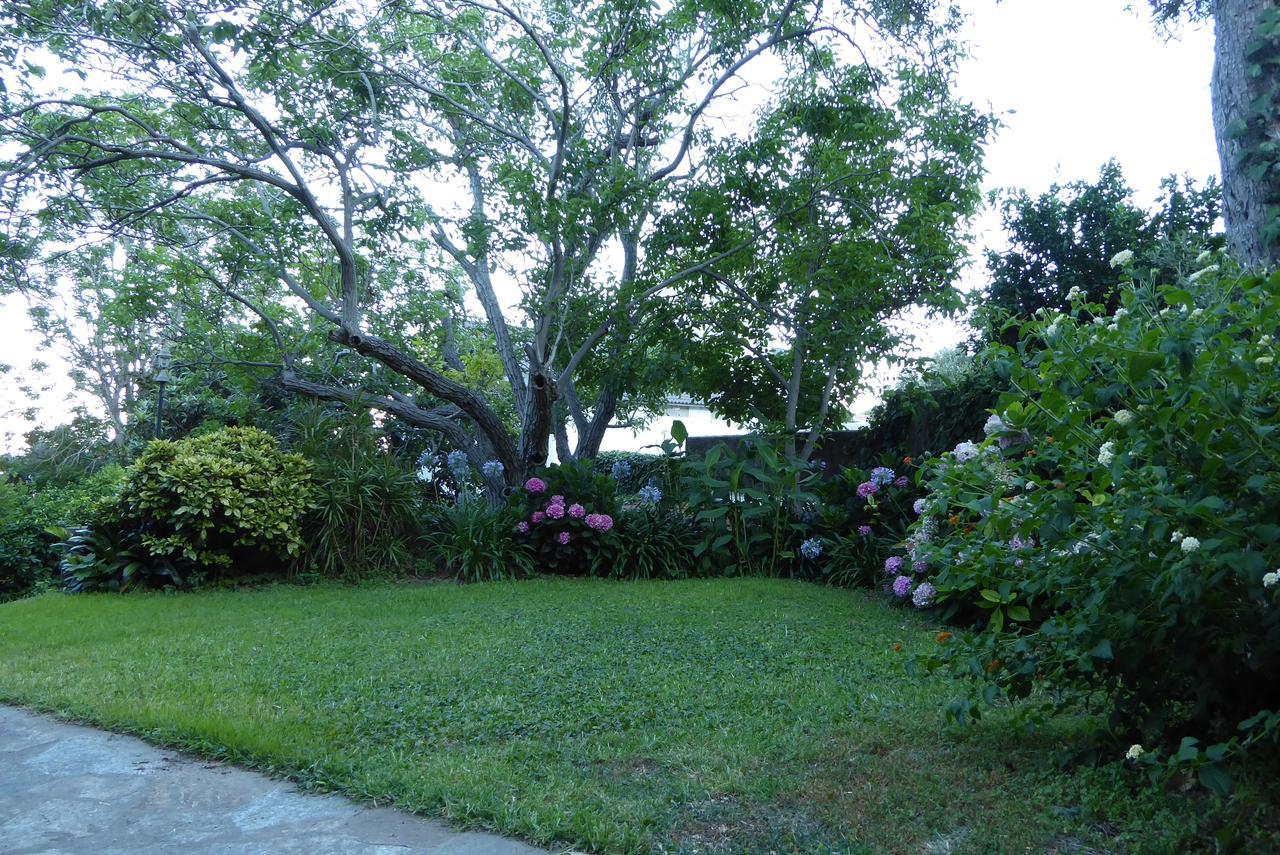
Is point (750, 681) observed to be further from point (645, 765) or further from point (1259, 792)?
point (1259, 792)

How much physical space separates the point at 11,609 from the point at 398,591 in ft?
10.6

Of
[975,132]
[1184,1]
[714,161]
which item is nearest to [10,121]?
[714,161]

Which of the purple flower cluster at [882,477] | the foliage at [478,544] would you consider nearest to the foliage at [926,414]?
the purple flower cluster at [882,477]

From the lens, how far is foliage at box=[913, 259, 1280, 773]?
2453 mm

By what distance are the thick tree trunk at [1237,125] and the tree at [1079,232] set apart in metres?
6.78

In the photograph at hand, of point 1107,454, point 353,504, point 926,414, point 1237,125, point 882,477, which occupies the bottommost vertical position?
point 353,504

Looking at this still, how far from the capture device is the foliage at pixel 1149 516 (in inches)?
96.6

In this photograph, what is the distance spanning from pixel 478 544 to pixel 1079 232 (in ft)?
28.4

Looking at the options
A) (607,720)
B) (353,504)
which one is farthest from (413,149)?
(607,720)

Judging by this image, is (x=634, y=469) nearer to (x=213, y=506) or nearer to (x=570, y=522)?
(x=570, y=522)

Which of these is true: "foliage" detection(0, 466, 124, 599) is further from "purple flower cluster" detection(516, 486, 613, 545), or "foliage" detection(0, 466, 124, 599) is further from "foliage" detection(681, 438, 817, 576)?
"foliage" detection(681, 438, 817, 576)

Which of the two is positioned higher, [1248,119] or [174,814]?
[1248,119]

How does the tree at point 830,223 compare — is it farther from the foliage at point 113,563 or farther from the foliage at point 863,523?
the foliage at point 113,563

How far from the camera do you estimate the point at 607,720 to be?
13.5 ft
